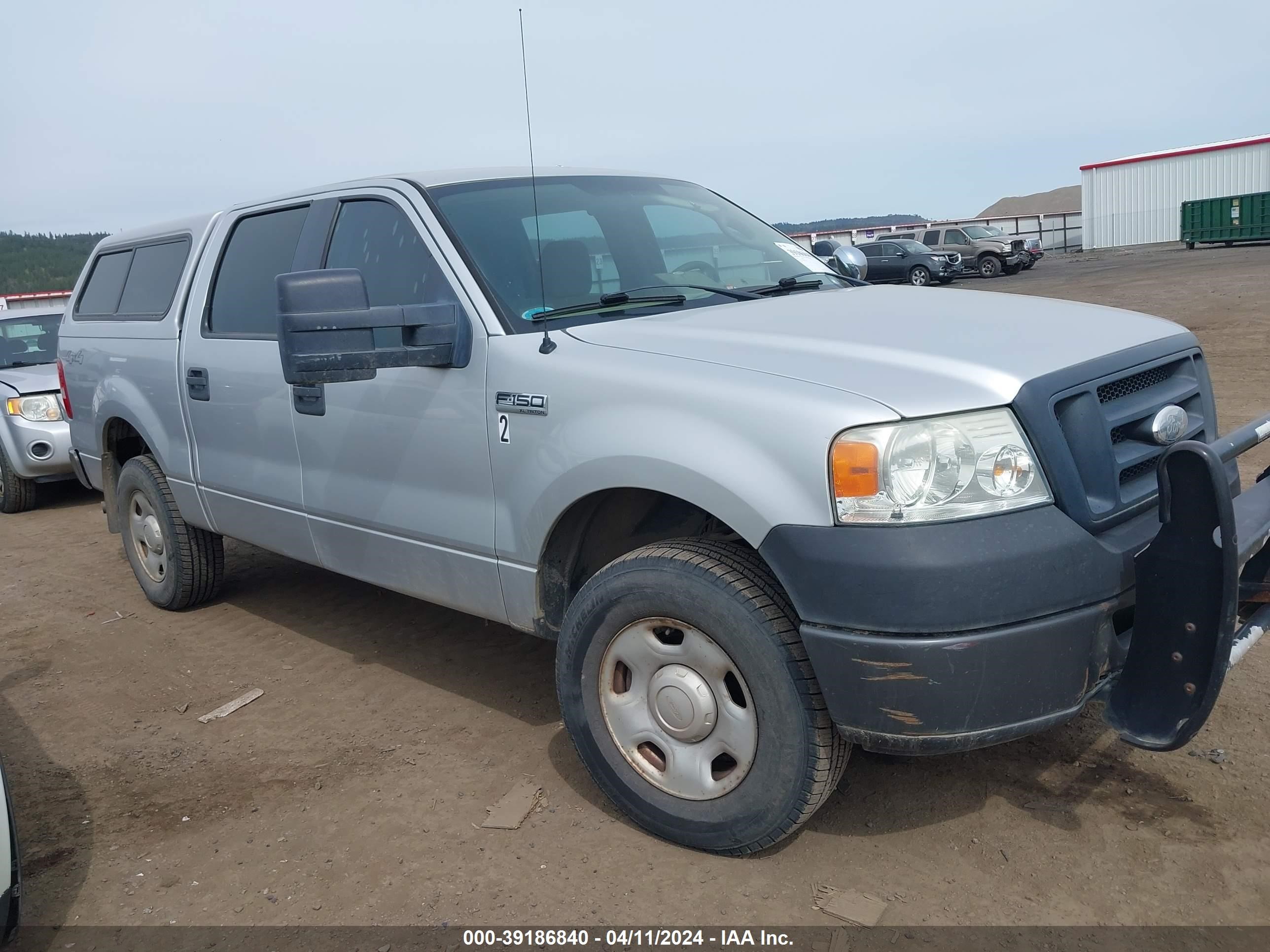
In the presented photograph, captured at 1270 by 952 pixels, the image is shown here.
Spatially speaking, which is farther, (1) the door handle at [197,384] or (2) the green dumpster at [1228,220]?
(2) the green dumpster at [1228,220]

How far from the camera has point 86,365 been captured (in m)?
5.79

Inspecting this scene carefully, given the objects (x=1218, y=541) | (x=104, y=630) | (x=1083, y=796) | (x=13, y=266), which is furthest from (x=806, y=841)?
(x=13, y=266)

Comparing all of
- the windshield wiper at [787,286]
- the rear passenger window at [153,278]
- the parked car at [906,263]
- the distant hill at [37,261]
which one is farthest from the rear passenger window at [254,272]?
the distant hill at [37,261]

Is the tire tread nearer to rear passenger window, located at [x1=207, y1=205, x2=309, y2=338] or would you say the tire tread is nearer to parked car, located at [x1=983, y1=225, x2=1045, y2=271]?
rear passenger window, located at [x1=207, y1=205, x2=309, y2=338]

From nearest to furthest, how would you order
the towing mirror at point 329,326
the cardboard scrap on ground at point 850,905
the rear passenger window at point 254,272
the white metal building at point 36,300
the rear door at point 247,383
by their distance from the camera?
the cardboard scrap on ground at point 850,905, the towing mirror at point 329,326, the rear door at point 247,383, the rear passenger window at point 254,272, the white metal building at point 36,300

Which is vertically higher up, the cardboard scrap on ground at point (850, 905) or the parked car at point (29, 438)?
the parked car at point (29, 438)

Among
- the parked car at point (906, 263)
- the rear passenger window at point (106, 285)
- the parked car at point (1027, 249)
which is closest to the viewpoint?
the rear passenger window at point (106, 285)

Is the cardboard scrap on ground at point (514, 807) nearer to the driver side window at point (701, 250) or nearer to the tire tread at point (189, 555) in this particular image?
the driver side window at point (701, 250)

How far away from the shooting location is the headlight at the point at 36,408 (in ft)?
28.3

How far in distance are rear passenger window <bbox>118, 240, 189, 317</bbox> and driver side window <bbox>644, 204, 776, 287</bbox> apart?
2.43m

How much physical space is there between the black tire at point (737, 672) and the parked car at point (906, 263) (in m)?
26.6

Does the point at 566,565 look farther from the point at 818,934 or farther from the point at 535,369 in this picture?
the point at 818,934

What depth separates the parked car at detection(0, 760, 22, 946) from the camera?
2564 mm

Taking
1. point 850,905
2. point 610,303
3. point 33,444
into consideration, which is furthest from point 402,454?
point 33,444
